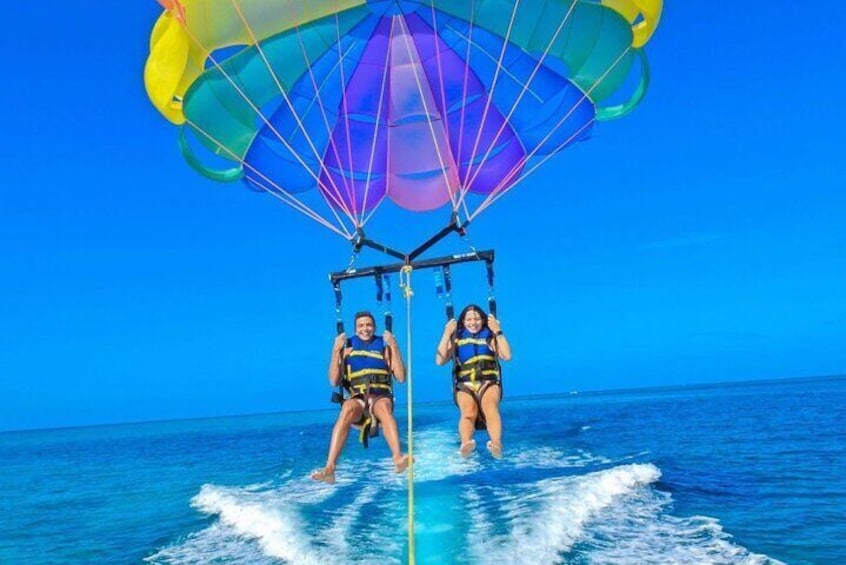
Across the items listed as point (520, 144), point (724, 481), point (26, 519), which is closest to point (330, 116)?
point (520, 144)

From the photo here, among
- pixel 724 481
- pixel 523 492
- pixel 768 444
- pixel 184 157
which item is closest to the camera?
pixel 184 157

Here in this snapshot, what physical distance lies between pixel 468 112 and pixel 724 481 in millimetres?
10047

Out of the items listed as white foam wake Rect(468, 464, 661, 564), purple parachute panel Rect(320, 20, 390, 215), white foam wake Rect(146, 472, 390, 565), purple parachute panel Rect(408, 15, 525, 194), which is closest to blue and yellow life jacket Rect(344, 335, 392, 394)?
purple parachute panel Rect(320, 20, 390, 215)

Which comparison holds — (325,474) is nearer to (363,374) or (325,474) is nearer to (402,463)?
(402,463)

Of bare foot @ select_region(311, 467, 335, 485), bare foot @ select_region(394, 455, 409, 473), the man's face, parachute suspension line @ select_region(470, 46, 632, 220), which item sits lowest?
bare foot @ select_region(311, 467, 335, 485)

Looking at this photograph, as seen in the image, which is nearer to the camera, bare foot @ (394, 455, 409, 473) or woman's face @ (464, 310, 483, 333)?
bare foot @ (394, 455, 409, 473)

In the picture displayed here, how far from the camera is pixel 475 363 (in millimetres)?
7113

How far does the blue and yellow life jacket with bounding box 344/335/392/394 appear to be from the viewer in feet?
23.1

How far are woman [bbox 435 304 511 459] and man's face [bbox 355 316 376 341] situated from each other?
722 millimetres

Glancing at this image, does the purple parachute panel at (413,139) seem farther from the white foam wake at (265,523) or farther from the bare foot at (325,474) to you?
the white foam wake at (265,523)

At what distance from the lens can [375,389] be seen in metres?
7.08

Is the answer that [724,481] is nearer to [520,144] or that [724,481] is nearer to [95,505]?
[520,144]

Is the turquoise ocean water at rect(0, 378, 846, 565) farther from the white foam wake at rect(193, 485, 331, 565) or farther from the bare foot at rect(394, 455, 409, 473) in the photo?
the bare foot at rect(394, 455, 409, 473)

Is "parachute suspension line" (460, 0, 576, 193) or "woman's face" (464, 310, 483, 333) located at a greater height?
→ "parachute suspension line" (460, 0, 576, 193)
